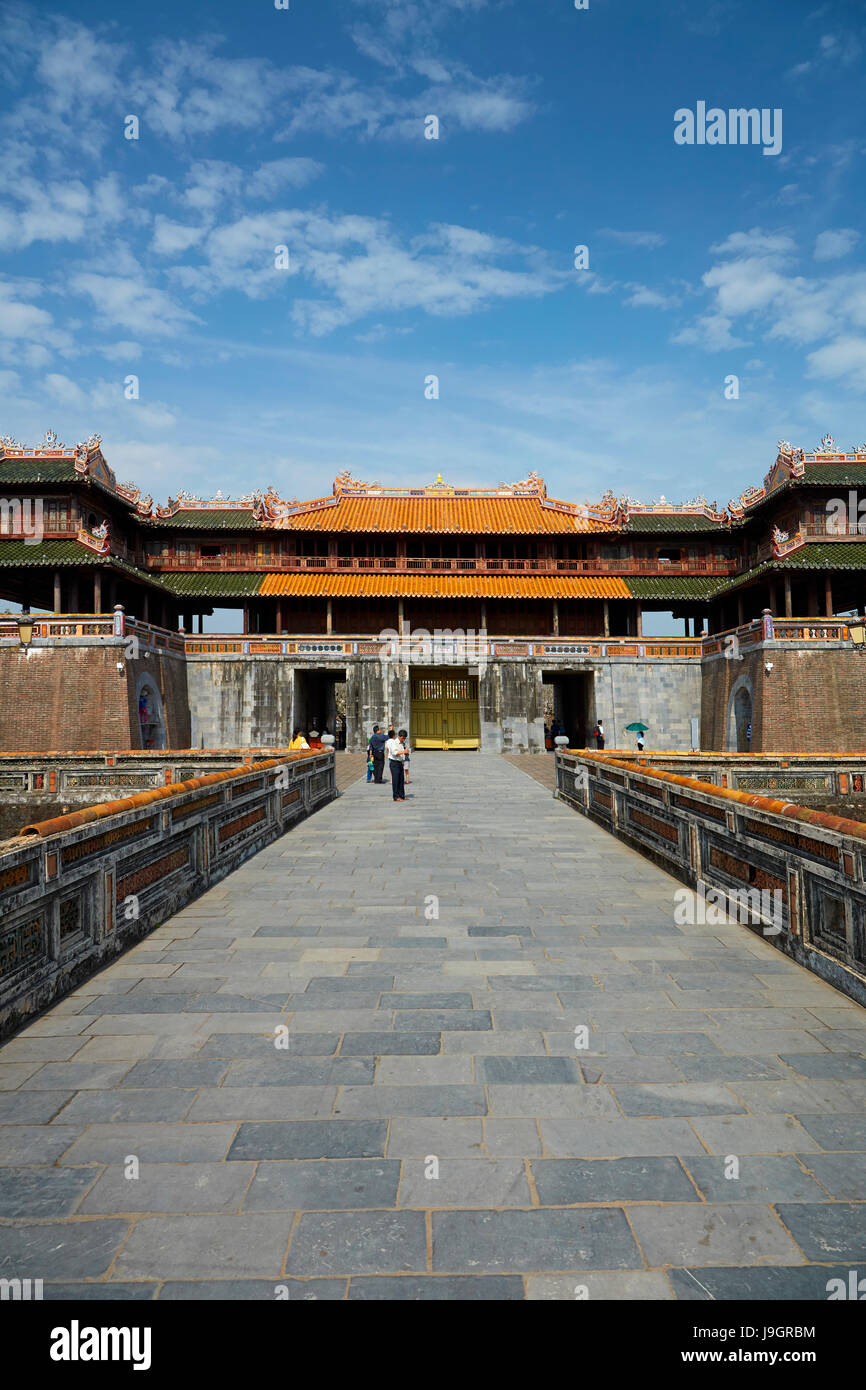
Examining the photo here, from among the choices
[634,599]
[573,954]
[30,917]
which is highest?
[634,599]

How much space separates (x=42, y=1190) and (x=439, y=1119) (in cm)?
151

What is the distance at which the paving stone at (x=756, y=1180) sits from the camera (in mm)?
2582

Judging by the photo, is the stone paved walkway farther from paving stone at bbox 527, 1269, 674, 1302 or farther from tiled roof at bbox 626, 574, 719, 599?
tiled roof at bbox 626, 574, 719, 599

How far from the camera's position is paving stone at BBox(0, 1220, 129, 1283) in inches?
89.0

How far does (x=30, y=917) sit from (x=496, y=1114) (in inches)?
112

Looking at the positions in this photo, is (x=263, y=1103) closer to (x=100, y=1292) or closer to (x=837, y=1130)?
(x=100, y=1292)

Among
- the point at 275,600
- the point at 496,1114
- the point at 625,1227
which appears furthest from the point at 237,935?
the point at 275,600

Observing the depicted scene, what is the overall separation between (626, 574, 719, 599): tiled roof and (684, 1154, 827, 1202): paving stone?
27.6 meters

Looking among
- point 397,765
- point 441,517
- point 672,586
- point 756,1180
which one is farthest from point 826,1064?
point 441,517

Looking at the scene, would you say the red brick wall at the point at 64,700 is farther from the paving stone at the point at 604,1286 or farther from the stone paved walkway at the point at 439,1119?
the paving stone at the point at 604,1286

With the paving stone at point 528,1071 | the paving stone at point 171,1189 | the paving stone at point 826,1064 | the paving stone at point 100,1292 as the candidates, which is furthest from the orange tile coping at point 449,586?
the paving stone at point 100,1292

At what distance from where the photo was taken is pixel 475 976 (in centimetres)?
480

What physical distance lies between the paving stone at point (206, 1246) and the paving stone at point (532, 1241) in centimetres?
53
